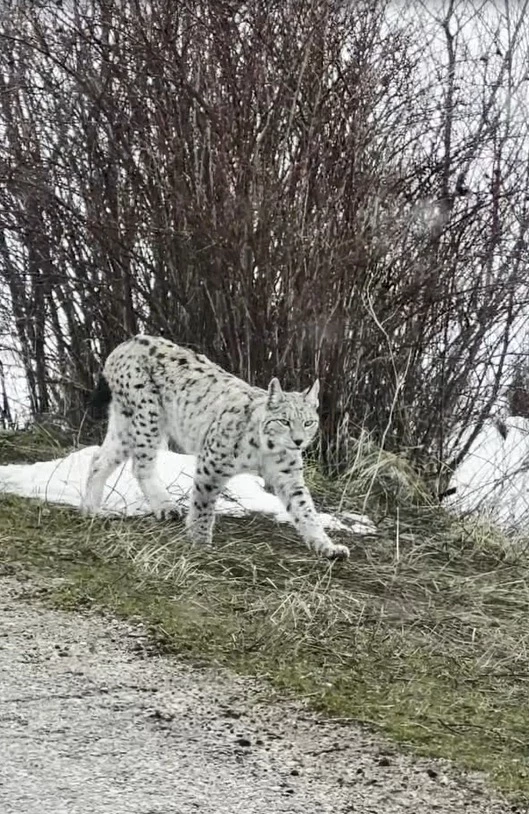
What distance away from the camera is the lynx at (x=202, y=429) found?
591 centimetres

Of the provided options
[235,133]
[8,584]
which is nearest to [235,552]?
[8,584]

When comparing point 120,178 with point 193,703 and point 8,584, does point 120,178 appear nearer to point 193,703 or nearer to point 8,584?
point 8,584

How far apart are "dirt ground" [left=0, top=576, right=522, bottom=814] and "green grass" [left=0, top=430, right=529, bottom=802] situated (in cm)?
17

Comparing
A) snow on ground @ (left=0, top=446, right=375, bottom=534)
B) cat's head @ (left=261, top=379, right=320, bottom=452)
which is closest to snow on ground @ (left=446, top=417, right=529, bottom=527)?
snow on ground @ (left=0, top=446, right=375, bottom=534)

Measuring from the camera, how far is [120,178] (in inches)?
314

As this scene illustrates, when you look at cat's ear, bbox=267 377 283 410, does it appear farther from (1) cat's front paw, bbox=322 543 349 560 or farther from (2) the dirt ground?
(2) the dirt ground

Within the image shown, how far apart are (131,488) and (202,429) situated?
0.77 metres

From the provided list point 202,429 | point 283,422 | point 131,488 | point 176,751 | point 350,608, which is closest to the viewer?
point 176,751

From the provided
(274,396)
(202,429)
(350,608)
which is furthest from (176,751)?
(202,429)

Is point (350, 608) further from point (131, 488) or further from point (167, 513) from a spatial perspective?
point (131, 488)

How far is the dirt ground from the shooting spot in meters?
3.35

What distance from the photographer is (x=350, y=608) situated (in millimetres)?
5312

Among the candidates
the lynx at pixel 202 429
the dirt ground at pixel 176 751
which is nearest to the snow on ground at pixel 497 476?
the lynx at pixel 202 429

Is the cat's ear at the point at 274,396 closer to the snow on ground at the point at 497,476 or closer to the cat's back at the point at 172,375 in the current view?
the cat's back at the point at 172,375
